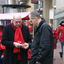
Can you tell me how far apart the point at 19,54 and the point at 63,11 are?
20.3 m

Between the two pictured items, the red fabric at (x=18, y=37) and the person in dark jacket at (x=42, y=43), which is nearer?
the person in dark jacket at (x=42, y=43)

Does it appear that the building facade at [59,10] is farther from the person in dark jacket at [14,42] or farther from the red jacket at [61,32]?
the person in dark jacket at [14,42]

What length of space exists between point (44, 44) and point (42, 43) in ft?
0.14

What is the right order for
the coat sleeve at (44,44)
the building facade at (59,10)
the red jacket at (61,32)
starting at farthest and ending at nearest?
1. the building facade at (59,10)
2. the red jacket at (61,32)
3. the coat sleeve at (44,44)

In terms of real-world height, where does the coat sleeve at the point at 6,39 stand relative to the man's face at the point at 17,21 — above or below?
below

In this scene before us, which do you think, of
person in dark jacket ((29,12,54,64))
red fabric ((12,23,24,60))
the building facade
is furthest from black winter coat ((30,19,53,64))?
the building facade

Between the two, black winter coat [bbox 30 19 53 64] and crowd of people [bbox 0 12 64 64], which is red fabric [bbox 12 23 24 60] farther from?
black winter coat [bbox 30 19 53 64]

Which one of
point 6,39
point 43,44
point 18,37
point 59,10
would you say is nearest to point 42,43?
point 43,44

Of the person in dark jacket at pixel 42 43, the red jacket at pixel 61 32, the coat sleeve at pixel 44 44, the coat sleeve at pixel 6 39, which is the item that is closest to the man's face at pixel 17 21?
the coat sleeve at pixel 6 39

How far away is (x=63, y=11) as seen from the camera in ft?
79.0

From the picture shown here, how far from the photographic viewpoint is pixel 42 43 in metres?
3.48

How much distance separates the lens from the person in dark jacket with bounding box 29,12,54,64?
3.47 meters

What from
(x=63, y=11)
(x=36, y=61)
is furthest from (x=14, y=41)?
(x=63, y=11)

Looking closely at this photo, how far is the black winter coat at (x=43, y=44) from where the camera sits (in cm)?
346
